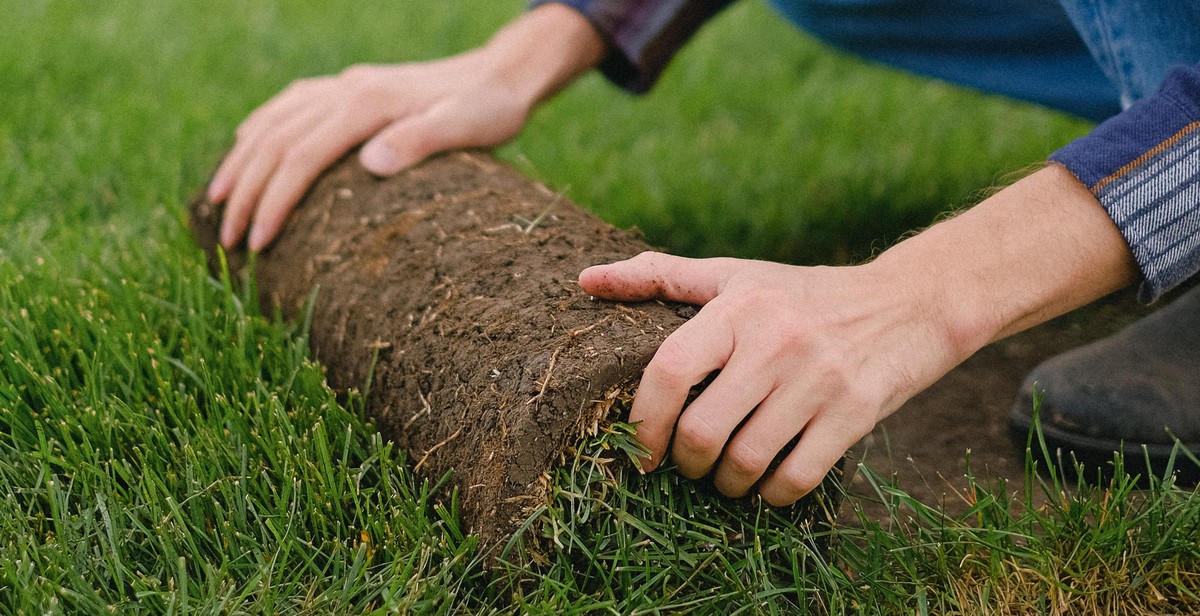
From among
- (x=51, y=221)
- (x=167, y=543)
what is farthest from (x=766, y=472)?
(x=51, y=221)

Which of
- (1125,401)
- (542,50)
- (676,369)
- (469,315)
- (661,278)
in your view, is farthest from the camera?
(542,50)

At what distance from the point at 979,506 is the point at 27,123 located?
3192mm

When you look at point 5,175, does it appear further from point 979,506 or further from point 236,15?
point 979,506

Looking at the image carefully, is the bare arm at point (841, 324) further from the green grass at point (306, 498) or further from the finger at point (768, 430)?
the green grass at point (306, 498)

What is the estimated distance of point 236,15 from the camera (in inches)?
181

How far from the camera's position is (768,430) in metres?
Result: 1.38

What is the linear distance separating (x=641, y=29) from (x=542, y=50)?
0.29 m

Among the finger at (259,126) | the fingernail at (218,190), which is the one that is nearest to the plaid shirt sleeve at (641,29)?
the finger at (259,126)

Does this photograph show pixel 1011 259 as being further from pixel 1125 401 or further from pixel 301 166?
pixel 301 166

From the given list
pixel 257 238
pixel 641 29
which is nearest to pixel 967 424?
pixel 641 29

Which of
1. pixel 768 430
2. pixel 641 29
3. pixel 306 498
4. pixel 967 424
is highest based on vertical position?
pixel 641 29

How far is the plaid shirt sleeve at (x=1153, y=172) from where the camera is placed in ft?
4.67

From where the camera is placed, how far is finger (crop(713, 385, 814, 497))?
1371 millimetres

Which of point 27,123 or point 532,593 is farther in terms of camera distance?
point 27,123
